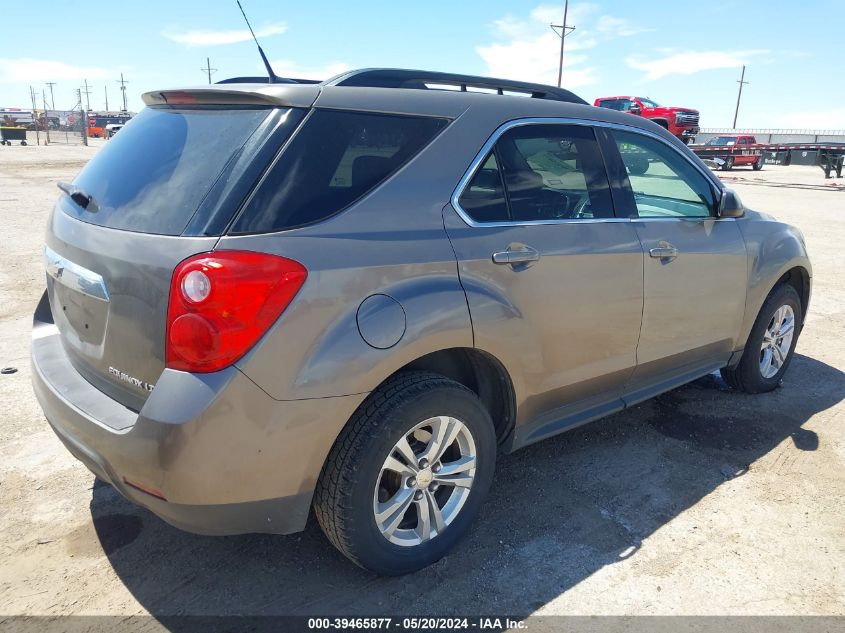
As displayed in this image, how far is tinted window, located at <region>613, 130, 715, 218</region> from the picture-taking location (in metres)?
3.55

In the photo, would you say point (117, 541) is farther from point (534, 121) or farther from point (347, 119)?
point (534, 121)

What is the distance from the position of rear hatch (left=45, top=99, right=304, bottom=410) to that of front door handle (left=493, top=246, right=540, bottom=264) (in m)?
0.94

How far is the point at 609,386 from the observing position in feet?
11.2

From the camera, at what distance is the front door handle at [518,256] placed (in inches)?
107

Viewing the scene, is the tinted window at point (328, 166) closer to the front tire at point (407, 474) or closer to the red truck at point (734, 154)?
the front tire at point (407, 474)

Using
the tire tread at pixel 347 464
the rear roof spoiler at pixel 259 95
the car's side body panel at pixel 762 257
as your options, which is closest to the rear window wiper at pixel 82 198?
the rear roof spoiler at pixel 259 95

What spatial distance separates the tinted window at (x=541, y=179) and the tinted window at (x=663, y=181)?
1.05 feet

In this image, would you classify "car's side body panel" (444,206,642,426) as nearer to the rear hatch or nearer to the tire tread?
the tire tread

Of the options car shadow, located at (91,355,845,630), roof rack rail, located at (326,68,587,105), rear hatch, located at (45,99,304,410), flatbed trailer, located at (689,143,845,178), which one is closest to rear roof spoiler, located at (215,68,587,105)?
roof rack rail, located at (326,68,587,105)

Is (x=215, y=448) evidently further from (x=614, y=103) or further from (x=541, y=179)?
(x=614, y=103)

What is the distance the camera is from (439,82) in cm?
297

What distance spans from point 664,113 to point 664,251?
1136 inches

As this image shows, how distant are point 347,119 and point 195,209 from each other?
2.09 feet

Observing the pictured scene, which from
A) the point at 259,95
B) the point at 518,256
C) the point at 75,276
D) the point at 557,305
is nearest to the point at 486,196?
the point at 518,256
